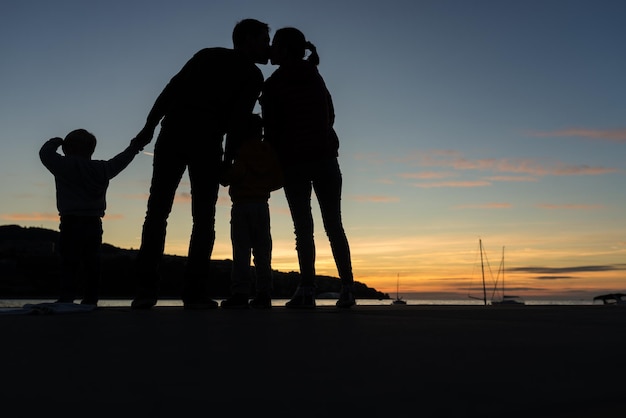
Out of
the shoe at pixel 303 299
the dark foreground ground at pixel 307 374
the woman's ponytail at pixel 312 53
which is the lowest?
the dark foreground ground at pixel 307 374

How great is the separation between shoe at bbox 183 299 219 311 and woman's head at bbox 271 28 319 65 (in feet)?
7.07

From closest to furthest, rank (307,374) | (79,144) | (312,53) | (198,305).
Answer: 1. (307,374)
2. (198,305)
3. (79,144)
4. (312,53)

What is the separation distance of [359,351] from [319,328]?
2.75ft

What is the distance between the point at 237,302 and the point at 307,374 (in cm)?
344

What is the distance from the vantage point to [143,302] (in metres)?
4.34

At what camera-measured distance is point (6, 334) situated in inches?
91.0

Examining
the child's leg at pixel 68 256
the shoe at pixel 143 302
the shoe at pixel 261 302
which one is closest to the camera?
the shoe at pixel 143 302

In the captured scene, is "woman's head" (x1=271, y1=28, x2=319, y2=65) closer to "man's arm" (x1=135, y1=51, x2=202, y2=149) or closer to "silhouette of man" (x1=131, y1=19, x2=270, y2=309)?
"silhouette of man" (x1=131, y1=19, x2=270, y2=309)

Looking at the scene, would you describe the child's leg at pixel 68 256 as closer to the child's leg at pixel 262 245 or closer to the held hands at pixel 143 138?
the held hands at pixel 143 138

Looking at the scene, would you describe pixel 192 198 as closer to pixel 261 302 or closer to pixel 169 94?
pixel 169 94

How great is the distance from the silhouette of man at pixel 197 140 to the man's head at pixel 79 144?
539 mm

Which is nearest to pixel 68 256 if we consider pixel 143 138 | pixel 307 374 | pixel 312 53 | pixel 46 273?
pixel 143 138

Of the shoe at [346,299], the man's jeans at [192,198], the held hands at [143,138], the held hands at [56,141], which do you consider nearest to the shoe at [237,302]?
the man's jeans at [192,198]

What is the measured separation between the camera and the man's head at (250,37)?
5.11 m
